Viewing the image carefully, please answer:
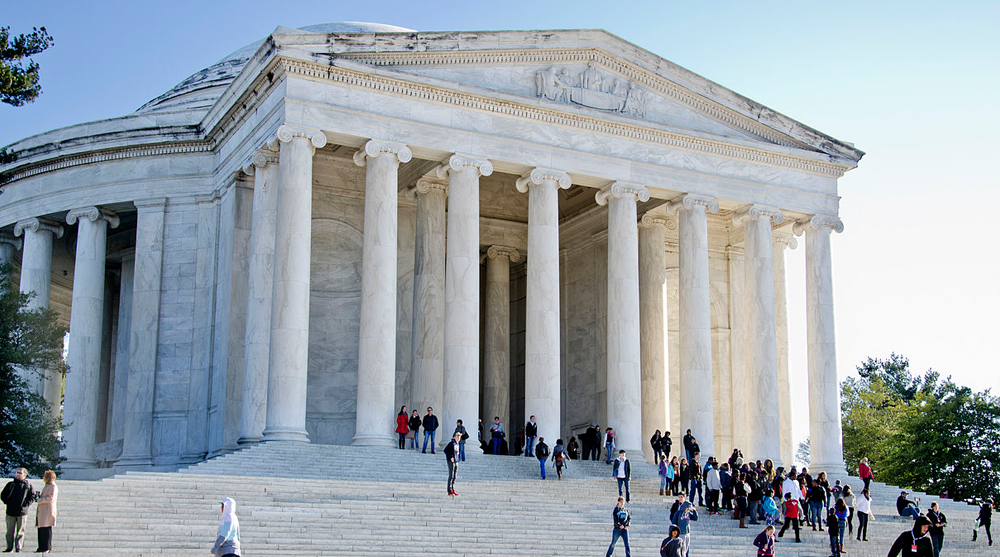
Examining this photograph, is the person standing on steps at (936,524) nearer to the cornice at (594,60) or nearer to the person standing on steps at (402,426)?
the person standing on steps at (402,426)

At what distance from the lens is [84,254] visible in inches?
1839

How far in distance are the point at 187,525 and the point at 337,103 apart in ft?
58.6

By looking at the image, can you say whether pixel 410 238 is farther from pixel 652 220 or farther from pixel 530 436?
pixel 530 436

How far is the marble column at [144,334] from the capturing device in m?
44.4

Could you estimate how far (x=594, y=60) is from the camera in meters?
45.2

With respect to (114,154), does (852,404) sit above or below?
below

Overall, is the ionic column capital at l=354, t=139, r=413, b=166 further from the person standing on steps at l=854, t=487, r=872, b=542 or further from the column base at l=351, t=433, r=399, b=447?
the person standing on steps at l=854, t=487, r=872, b=542

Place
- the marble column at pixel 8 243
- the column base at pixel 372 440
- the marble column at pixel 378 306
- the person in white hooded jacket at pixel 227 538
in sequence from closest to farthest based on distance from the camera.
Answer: the person in white hooded jacket at pixel 227 538 → the column base at pixel 372 440 → the marble column at pixel 378 306 → the marble column at pixel 8 243

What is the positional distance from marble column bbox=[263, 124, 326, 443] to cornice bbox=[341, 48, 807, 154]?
389 cm

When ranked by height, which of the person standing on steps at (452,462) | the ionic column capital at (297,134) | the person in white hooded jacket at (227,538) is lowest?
the person in white hooded jacket at (227,538)

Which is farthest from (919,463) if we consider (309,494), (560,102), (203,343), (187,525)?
(187,525)

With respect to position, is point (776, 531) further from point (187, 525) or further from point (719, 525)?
point (187, 525)

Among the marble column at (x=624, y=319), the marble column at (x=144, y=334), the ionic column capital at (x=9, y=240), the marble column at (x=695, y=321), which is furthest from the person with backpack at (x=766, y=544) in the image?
the ionic column capital at (x=9, y=240)

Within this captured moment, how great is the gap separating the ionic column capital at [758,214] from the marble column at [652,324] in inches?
155
